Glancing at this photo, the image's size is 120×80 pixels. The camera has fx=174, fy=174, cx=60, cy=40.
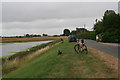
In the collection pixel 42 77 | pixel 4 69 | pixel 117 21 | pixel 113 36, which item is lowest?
pixel 4 69

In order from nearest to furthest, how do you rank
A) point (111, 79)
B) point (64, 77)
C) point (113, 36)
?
point (111, 79) < point (64, 77) < point (113, 36)

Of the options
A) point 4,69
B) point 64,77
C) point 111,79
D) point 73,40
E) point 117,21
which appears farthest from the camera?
point 73,40

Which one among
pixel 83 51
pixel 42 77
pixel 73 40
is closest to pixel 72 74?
pixel 42 77

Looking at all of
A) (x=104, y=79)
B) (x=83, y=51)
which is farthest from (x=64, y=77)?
(x=83, y=51)

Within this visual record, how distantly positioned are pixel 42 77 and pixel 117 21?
101 ft

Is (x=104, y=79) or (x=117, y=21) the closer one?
(x=104, y=79)

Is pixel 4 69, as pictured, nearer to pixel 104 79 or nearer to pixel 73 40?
pixel 104 79

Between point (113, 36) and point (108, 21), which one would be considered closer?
point (113, 36)

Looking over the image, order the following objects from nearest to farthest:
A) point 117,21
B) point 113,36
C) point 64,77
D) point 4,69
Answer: point 64,77
point 4,69
point 113,36
point 117,21

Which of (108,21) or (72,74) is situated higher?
(108,21)

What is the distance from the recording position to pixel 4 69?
15406 mm

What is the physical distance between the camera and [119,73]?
24.4 feet

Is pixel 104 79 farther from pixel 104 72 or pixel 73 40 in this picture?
pixel 73 40

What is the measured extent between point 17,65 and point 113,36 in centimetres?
2154
